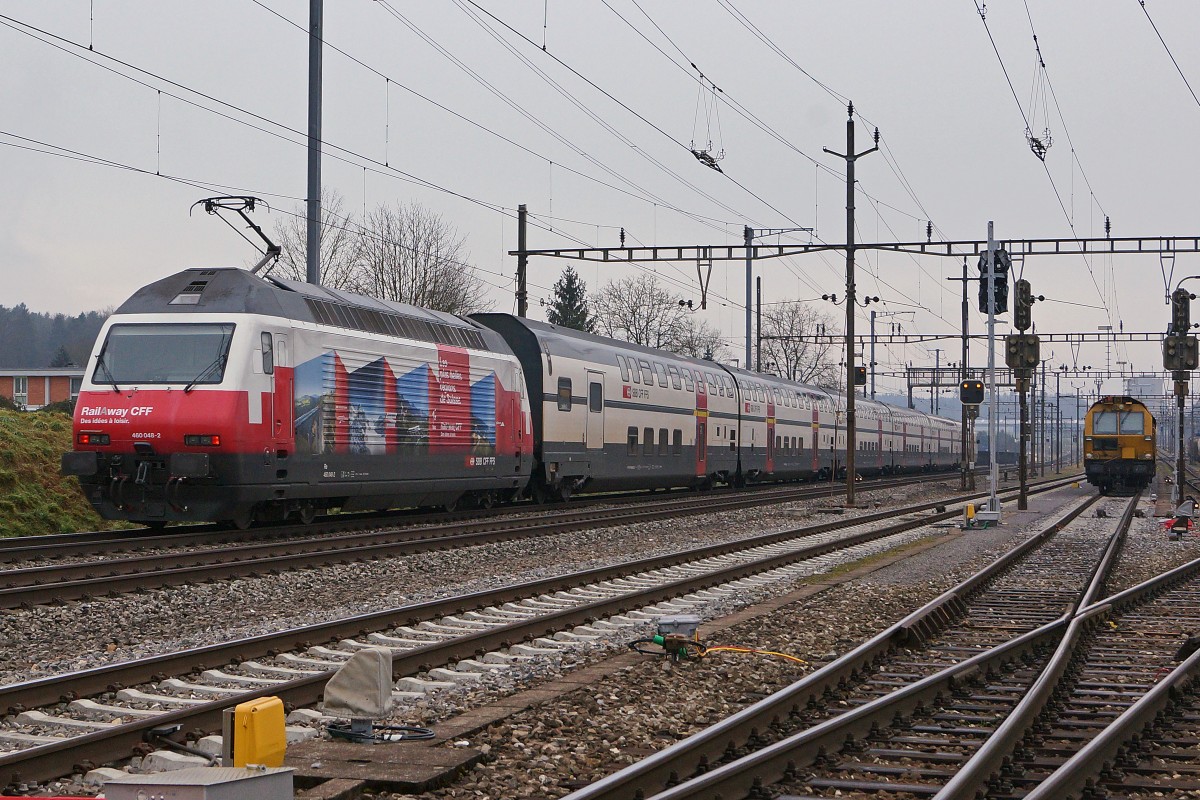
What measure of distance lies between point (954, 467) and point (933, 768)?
82.1 m

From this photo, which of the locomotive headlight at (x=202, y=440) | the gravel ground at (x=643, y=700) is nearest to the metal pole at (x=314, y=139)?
the locomotive headlight at (x=202, y=440)

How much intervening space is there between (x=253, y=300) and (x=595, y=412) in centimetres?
1237

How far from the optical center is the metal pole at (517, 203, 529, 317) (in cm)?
3309

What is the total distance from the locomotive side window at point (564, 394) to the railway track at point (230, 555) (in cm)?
327

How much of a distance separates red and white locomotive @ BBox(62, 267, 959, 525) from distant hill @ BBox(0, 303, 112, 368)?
3514 inches

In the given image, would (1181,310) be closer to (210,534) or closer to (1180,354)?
A: (1180,354)

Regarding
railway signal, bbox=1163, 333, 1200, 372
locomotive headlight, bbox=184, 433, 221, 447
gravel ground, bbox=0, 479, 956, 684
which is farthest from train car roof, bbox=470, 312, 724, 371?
railway signal, bbox=1163, 333, 1200, 372

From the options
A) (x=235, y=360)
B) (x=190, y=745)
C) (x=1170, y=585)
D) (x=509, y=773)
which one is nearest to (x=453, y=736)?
(x=509, y=773)

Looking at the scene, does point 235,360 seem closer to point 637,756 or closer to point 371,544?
point 371,544

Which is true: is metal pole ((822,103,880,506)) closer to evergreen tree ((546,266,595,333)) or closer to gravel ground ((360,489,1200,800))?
gravel ground ((360,489,1200,800))

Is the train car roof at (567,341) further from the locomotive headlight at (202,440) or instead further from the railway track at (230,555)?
the locomotive headlight at (202,440)

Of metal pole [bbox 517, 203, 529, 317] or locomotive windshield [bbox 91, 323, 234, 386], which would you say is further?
metal pole [bbox 517, 203, 529, 317]

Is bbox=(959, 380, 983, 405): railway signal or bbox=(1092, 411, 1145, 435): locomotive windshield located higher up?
bbox=(959, 380, 983, 405): railway signal

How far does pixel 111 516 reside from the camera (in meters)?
17.2
